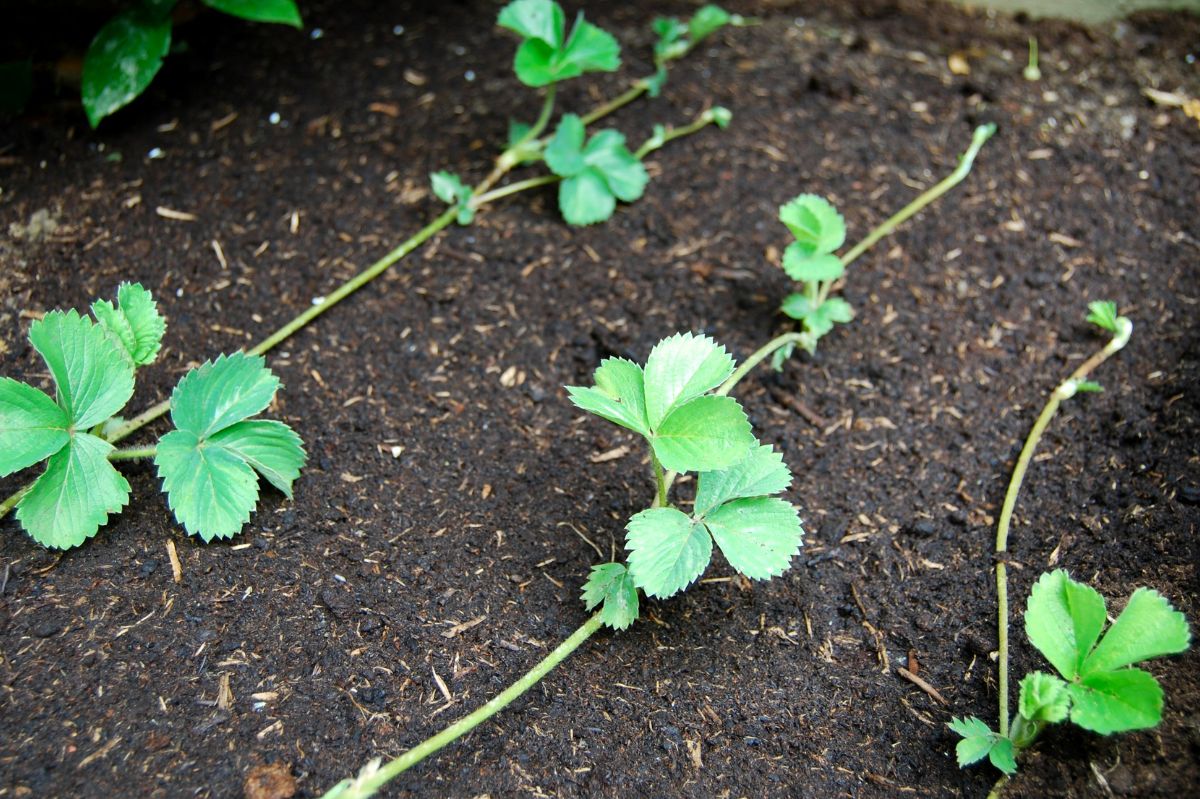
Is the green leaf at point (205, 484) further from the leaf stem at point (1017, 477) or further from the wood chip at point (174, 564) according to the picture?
the leaf stem at point (1017, 477)

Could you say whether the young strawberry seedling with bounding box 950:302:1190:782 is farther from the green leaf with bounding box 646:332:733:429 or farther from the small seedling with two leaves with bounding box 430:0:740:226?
the small seedling with two leaves with bounding box 430:0:740:226

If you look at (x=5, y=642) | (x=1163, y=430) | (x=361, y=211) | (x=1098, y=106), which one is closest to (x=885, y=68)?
(x=1098, y=106)

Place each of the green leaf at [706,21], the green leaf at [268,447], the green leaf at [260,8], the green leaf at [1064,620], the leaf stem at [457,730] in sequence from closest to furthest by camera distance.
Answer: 1. the leaf stem at [457,730]
2. the green leaf at [1064,620]
3. the green leaf at [268,447]
4. the green leaf at [260,8]
5. the green leaf at [706,21]

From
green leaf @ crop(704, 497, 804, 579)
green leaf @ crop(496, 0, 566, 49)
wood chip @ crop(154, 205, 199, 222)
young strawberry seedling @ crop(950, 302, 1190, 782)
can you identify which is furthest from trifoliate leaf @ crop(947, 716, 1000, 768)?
wood chip @ crop(154, 205, 199, 222)

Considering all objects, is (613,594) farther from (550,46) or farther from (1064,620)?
(550,46)

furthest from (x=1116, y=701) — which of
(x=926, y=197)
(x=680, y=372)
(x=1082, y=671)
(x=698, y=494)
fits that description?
(x=926, y=197)

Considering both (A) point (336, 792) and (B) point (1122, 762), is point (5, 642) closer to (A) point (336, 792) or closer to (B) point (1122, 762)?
(A) point (336, 792)

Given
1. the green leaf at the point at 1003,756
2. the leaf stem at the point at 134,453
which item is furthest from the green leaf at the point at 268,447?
the green leaf at the point at 1003,756
